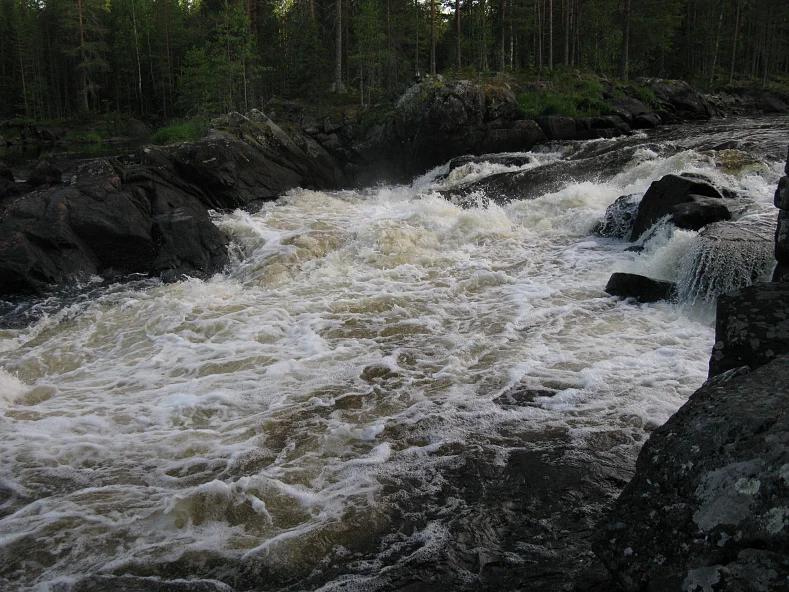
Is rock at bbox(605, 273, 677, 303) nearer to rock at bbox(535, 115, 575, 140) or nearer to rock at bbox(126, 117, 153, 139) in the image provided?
rock at bbox(535, 115, 575, 140)

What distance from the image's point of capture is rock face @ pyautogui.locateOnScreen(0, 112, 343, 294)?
12.2 metres

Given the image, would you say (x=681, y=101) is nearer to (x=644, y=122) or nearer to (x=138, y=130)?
(x=644, y=122)

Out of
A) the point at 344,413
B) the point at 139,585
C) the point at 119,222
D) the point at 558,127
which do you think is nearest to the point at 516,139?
the point at 558,127

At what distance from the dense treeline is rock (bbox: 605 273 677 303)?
23457mm

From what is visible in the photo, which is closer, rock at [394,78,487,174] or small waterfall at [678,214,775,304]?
→ small waterfall at [678,214,775,304]

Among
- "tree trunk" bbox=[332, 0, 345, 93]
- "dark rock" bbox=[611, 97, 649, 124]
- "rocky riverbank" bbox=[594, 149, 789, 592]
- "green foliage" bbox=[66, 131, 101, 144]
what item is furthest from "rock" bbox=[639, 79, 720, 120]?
"green foliage" bbox=[66, 131, 101, 144]

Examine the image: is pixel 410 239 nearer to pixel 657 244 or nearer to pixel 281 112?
pixel 657 244

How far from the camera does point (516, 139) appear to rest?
24688mm

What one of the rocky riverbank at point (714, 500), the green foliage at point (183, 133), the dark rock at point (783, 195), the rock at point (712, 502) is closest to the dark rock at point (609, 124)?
the green foliage at point (183, 133)

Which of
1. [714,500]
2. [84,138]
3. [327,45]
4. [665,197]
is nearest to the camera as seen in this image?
[714,500]

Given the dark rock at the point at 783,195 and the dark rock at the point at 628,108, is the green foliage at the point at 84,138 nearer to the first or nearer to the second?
the dark rock at the point at 628,108

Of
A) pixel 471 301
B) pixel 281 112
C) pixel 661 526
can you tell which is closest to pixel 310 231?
pixel 471 301

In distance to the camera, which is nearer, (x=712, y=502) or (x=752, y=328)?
(x=712, y=502)

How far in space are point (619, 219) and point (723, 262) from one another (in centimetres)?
475
